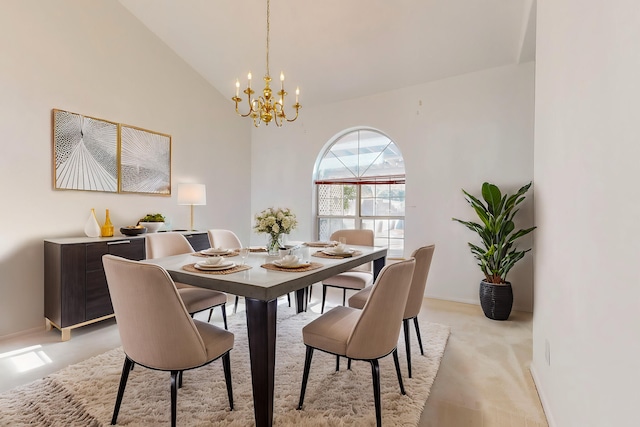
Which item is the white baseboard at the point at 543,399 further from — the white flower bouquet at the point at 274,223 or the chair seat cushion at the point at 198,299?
the chair seat cushion at the point at 198,299

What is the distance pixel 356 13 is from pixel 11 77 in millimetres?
3213

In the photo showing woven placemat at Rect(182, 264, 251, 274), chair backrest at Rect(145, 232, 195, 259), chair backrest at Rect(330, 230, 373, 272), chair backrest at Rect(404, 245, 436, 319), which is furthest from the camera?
chair backrest at Rect(330, 230, 373, 272)

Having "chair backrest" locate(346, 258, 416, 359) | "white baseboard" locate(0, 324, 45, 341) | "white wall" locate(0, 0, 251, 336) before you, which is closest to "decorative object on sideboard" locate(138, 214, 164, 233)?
"white wall" locate(0, 0, 251, 336)

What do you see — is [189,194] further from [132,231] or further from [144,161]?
[132,231]

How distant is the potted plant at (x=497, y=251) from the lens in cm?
321

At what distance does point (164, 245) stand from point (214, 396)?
4.48 ft

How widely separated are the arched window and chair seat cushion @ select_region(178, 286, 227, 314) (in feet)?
9.02

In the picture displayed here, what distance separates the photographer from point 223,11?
3.51 m

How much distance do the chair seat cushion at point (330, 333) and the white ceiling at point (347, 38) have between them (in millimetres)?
2917

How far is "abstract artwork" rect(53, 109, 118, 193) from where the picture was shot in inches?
120

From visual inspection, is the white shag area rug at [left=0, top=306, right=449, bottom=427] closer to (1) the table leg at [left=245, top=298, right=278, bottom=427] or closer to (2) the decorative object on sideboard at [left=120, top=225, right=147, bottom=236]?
(1) the table leg at [left=245, top=298, right=278, bottom=427]

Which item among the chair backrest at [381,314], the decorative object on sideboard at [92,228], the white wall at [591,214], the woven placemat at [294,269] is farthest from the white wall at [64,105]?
the white wall at [591,214]

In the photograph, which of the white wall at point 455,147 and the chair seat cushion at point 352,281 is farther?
Result: the white wall at point 455,147

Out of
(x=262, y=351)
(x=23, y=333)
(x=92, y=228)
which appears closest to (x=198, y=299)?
(x=262, y=351)
